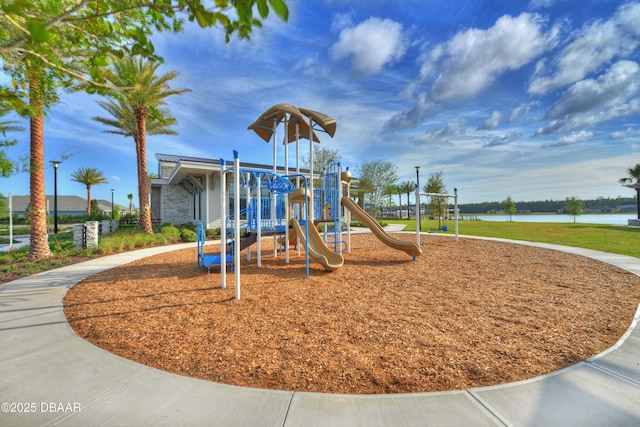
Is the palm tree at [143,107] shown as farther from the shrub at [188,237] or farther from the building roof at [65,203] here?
the building roof at [65,203]

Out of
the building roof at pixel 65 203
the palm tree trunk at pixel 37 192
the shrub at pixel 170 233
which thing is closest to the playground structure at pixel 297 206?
the palm tree trunk at pixel 37 192

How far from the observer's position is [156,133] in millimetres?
19703

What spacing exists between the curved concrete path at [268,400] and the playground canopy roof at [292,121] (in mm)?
7902

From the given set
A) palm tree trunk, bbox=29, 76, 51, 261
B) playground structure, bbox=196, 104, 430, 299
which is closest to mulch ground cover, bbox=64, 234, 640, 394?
playground structure, bbox=196, 104, 430, 299

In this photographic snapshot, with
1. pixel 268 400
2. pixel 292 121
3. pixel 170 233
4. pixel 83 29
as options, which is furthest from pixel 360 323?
pixel 170 233

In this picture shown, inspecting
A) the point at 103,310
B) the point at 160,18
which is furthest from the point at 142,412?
the point at 160,18

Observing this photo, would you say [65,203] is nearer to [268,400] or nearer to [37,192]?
[37,192]

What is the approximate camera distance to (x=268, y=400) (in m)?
2.33

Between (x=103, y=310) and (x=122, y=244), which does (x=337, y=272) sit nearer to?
(x=103, y=310)

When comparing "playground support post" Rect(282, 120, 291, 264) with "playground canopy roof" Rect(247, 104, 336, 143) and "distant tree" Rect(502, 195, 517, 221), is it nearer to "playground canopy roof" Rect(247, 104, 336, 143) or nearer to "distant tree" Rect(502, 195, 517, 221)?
"playground canopy roof" Rect(247, 104, 336, 143)

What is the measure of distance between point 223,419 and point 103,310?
153 inches

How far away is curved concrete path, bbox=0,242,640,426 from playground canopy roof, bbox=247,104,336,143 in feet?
25.9

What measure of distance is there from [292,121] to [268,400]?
8.79 m

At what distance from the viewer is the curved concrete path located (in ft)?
6.89
